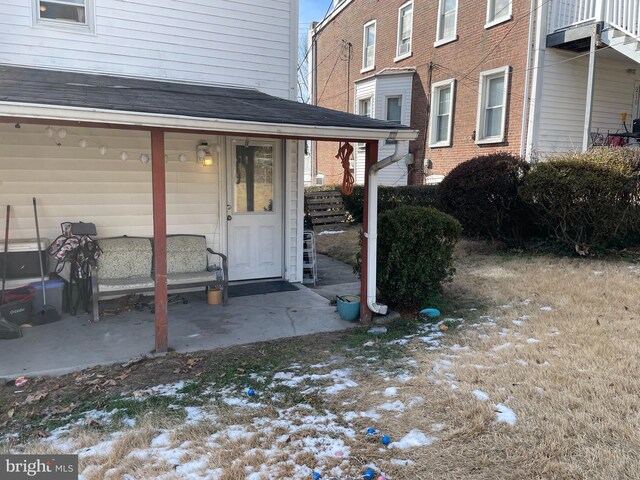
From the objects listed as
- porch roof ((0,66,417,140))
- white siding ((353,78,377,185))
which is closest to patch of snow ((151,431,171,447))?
porch roof ((0,66,417,140))

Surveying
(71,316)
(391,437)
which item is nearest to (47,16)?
(71,316)

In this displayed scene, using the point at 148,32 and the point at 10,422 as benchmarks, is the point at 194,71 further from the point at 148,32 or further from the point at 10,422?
the point at 10,422

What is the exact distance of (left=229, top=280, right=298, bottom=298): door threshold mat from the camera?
6.44 metres

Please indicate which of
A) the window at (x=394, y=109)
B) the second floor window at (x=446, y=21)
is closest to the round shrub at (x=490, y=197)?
the second floor window at (x=446, y=21)

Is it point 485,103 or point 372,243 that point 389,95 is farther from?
point 372,243

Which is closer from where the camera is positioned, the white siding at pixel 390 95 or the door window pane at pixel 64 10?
the door window pane at pixel 64 10

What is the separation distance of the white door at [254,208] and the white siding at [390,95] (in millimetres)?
8439

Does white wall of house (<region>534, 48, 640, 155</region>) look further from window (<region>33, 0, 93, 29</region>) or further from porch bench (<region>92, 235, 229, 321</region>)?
window (<region>33, 0, 93, 29</region>)

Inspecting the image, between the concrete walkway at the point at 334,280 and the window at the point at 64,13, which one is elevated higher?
the window at the point at 64,13

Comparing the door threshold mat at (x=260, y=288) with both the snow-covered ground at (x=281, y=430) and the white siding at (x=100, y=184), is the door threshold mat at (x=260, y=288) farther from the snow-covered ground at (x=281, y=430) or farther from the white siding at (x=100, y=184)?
the snow-covered ground at (x=281, y=430)

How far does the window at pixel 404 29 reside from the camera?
48.2 ft

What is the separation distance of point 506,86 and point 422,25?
4364mm

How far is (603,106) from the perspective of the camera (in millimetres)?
11086

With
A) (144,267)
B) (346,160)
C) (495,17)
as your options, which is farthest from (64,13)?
(495,17)
